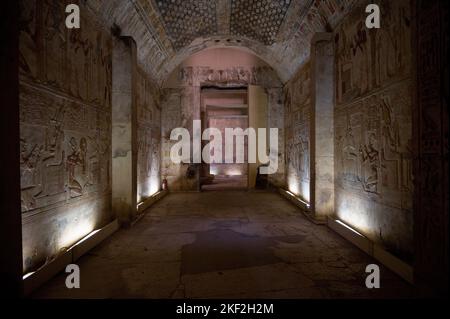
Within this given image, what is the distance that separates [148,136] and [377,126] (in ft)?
21.3

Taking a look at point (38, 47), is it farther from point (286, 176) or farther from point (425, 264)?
point (286, 176)

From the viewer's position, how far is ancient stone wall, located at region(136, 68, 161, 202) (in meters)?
7.16

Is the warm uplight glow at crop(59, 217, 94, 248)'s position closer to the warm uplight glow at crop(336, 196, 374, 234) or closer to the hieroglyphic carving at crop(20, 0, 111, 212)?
the hieroglyphic carving at crop(20, 0, 111, 212)

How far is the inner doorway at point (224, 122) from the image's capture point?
39.4 feet

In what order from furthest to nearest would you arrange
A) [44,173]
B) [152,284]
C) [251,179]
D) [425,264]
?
[251,179] → [44,173] → [152,284] → [425,264]

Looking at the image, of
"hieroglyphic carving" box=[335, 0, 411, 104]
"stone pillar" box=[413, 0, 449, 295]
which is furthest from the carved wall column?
"hieroglyphic carving" box=[335, 0, 411, 104]

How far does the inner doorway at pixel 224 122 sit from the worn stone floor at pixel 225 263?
5.98 meters

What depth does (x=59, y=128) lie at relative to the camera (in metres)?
3.51

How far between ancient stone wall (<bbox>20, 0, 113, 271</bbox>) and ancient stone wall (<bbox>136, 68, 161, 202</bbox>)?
7.00 ft

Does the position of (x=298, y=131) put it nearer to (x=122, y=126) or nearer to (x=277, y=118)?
(x=277, y=118)

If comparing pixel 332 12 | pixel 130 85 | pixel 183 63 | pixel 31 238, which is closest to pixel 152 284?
pixel 31 238

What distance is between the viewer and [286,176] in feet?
30.7

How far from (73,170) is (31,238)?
4.06 ft


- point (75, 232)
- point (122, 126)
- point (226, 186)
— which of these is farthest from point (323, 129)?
point (226, 186)
